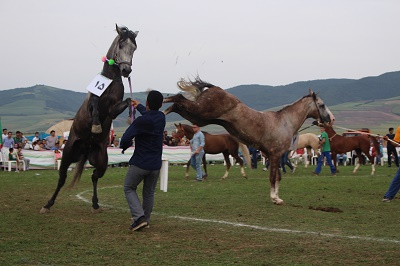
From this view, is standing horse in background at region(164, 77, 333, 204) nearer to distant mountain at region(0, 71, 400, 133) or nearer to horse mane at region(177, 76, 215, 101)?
horse mane at region(177, 76, 215, 101)

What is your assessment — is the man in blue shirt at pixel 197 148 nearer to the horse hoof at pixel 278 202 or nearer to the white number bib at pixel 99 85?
the horse hoof at pixel 278 202

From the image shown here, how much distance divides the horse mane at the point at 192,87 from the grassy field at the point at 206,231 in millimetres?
2364

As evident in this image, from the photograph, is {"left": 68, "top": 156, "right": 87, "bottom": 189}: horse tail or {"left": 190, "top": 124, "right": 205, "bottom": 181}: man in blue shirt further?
{"left": 190, "top": 124, "right": 205, "bottom": 181}: man in blue shirt

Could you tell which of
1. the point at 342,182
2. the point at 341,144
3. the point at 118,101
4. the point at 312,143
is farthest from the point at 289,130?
the point at 312,143

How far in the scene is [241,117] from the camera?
14031mm

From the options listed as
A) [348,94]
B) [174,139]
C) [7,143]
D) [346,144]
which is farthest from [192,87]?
[348,94]

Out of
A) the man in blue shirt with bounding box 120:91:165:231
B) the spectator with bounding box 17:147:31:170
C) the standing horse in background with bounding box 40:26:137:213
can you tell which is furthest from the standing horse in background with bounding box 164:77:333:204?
the spectator with bounding box 17:147:31:170

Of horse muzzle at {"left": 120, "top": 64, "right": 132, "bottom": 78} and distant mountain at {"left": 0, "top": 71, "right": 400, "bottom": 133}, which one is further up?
distant mountain at {"left": 0, "top": 71, "right": 400, "bottom": 133}

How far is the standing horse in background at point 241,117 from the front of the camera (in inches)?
535

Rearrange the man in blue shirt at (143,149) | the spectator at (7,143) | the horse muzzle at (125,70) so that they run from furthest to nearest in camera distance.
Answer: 1. the spectator at (7,143)
2. the horse muzzle at (125,70)
3. the man in blue shirt at (143,149)

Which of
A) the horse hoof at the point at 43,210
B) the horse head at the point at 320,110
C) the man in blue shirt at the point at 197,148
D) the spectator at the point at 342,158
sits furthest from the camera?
the spectator at the point at 342,158

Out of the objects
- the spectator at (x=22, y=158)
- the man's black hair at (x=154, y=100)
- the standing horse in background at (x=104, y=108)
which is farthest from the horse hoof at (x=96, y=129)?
the spectator at (x=22, y=158)

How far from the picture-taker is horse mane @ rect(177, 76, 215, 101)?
13742mm

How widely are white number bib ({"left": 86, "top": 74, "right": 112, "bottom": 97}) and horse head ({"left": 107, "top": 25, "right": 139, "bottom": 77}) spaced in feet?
1.12
